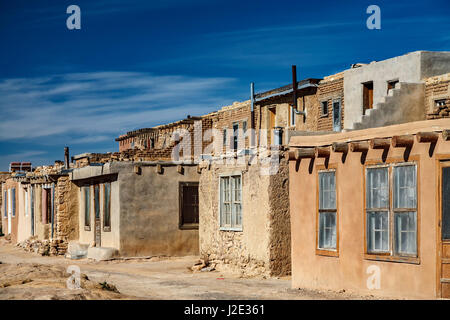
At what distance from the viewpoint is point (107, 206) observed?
83.8ft

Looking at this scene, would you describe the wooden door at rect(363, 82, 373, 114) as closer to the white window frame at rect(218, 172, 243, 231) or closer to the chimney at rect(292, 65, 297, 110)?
the chimney at rect(292, 65, 297, 110)

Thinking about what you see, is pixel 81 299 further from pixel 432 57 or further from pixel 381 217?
pixel 432 57

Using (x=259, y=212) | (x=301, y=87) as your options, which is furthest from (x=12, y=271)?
(x=301, y=87)

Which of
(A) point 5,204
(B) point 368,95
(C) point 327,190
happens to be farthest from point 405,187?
(A) point 5,204

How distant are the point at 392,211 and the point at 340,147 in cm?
177

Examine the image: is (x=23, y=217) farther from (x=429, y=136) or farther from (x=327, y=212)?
(x=429, y=136)

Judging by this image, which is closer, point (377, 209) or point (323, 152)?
point (377, 209)

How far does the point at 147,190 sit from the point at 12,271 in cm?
957

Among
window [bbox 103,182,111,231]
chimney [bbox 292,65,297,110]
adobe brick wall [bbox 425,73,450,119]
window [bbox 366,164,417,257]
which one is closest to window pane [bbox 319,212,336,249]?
window [bbox 366,164,417,257]

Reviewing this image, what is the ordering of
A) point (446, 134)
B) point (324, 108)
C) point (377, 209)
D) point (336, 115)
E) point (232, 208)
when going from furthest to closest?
point (324, 108) < point (336, 115) < point (232, 208) < point (377, 209) < point (446, 134)

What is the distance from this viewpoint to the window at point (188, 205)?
2486 cm

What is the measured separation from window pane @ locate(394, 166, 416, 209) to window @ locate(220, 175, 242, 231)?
7.13 m

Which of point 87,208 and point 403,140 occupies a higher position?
point 403,140

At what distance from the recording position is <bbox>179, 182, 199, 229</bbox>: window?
24859 millimetres
